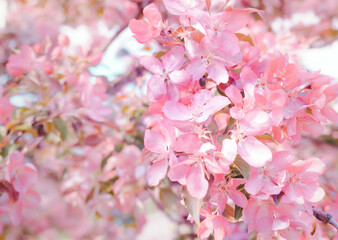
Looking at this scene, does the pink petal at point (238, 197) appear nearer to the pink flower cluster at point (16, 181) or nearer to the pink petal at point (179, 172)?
the pink petal at point (179, 172)

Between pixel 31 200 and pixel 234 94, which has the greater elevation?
pixel 234 94

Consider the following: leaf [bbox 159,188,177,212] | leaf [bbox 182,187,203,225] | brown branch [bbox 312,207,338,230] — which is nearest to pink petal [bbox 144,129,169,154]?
leaf [bbox 182,187,203,225]

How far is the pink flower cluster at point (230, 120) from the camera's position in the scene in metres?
0.62

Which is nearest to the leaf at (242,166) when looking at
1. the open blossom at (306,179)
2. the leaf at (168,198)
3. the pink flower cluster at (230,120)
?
the pink flower cluster at (230,120)

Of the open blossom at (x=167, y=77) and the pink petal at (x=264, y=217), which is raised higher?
the open blossom at (x=167, y=77)

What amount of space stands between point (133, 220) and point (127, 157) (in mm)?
446

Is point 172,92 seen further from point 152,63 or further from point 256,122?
point 256,122

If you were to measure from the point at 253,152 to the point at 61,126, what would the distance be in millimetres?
703

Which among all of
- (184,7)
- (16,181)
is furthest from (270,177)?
(16,181)

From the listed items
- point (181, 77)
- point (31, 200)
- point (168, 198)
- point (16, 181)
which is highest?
point (181, 77)

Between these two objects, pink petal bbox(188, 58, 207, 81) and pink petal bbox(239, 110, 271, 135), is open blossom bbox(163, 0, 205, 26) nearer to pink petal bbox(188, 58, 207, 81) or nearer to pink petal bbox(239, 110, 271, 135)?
pink petal bbox(188, 58, 207, 81)

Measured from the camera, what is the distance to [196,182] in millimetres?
634

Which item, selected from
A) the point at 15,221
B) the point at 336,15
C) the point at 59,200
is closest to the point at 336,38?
the point at 336,15

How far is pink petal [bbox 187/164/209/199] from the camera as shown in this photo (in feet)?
2.05
